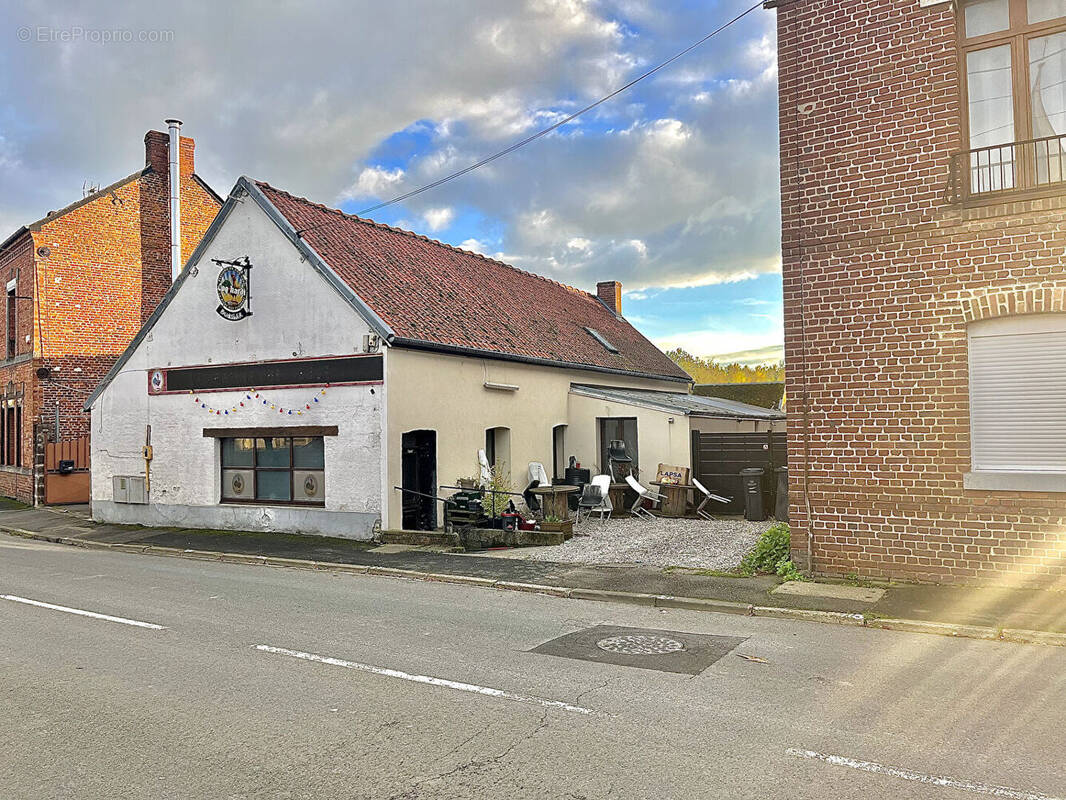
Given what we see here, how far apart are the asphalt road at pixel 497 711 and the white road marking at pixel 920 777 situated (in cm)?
1

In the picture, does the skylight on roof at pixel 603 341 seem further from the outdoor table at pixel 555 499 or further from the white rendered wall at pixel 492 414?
the outdoor table at pixel 555 499

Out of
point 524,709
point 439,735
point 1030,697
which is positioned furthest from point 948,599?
point 439,735

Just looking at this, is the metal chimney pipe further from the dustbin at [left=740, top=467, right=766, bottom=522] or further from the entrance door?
the dustbin at [left=740, top=467, right=766, bottom=522]

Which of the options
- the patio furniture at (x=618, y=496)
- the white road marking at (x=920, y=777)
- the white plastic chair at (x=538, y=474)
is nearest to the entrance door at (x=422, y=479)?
the white plastic chair at (x=538, y=474)

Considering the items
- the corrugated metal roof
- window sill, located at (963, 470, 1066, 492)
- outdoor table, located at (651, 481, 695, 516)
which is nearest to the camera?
window sill, located at (963, 470, 1066, 492)

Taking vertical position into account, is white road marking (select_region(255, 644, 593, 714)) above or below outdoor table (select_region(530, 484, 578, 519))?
below

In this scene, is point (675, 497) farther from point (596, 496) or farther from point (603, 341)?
point (603, 341)

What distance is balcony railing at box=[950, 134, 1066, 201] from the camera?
9.65 m

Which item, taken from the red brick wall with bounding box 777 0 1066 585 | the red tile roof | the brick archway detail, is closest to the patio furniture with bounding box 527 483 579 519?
the red tile roof

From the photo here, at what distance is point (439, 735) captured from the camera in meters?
5.49

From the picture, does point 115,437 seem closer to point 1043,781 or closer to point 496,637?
point 496,637

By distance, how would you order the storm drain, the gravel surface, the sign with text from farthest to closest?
the sign with text, the gravel surface, the storm drain

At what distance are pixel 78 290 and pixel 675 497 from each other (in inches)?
761

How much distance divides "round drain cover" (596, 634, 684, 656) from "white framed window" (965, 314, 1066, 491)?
4.52 meters
